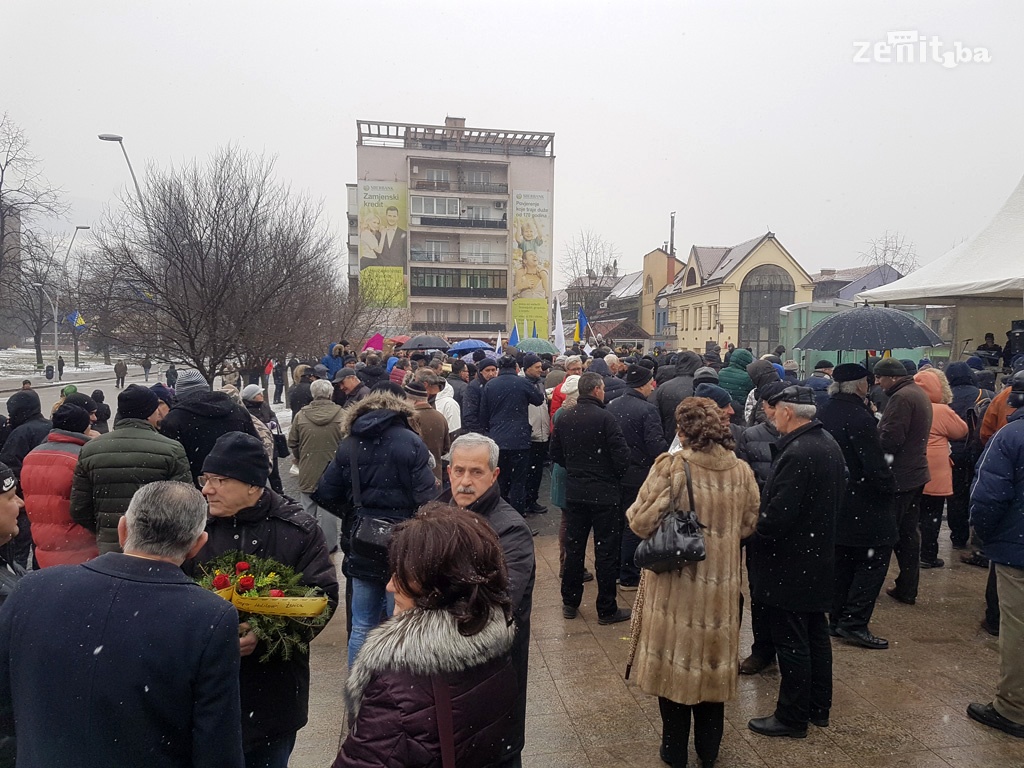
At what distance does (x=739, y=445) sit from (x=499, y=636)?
4213 mm

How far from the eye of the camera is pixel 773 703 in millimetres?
4242

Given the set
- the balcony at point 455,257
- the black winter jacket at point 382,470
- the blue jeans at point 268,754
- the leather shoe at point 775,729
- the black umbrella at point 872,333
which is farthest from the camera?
the balcony at point 455,257

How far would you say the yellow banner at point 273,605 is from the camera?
2439 millimetres

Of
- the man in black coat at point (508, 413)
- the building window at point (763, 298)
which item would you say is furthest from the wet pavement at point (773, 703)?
the building window at point (763, 298)

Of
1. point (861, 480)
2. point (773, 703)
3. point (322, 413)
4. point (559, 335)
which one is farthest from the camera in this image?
point (559, 335)

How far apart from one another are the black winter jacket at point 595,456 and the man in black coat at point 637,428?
15.6 inches

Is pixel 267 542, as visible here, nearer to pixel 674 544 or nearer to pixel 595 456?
pixel 674 544

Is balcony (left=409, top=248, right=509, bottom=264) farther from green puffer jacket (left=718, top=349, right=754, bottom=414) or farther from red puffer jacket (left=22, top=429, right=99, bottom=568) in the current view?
red puffer jacket (left=22, top=429, right=99, bottom=568)

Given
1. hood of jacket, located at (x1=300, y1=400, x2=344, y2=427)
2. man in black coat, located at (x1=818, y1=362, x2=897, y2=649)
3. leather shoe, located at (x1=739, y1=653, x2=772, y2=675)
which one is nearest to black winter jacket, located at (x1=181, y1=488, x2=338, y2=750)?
leather shoe, located at (x1=739, y1=653, x2=772, y2=675)

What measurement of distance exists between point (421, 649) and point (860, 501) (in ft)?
13.7

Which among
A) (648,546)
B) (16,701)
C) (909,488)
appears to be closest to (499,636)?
(16,701)

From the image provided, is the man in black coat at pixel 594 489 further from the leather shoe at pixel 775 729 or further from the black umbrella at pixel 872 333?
the black umbrella at pixel 872 333

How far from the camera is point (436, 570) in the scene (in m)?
1.87

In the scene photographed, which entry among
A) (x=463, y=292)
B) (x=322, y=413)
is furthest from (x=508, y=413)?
(x=463, y=292)
